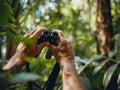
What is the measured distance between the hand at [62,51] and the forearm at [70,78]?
25mm

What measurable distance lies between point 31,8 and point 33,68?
0.51 meters

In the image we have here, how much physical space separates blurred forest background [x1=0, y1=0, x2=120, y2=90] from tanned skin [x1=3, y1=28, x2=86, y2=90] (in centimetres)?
5

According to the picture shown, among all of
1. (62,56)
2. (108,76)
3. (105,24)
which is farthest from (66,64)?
(105,24)

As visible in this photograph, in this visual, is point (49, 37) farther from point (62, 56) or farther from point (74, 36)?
point (74, 36)

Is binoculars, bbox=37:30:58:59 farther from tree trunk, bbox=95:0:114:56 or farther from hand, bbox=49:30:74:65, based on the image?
tree trunk, bbox=95:0:114:56

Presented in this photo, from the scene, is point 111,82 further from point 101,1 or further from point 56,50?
point 101,1

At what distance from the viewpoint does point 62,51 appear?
1.18m

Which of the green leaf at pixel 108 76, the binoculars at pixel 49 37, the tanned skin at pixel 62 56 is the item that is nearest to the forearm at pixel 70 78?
the tanned skin at pixel 62 56

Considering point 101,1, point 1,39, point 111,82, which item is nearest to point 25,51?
point 1,39

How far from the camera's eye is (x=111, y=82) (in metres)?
1.67

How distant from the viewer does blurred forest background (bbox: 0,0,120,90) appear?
33.9 inches

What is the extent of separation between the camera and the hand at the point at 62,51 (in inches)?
45.6

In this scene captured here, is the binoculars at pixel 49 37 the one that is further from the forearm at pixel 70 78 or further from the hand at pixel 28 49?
the forearm at pixel 70 78

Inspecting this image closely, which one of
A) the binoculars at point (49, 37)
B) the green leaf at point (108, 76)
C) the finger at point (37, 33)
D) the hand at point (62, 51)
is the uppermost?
the finger at point (37, 33)
